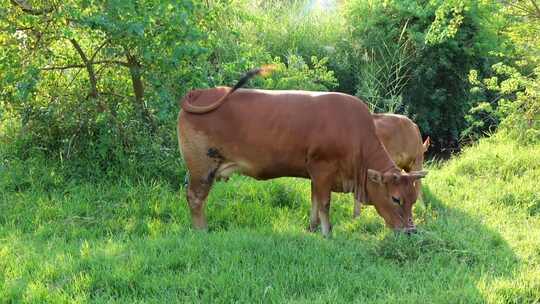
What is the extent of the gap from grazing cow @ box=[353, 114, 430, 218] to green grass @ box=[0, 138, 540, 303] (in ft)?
1.91

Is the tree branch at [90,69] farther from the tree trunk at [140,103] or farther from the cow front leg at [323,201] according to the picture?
the cow front leg at [323,201]

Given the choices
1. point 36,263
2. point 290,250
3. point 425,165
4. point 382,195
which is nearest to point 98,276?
point 36,263

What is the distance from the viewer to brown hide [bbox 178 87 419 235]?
252 inches

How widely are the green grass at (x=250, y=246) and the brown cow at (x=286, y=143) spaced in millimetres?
506

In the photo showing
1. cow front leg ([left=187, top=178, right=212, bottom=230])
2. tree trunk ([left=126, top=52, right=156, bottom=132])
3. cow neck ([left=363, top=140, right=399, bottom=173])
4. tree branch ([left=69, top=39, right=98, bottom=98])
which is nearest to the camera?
cow neck ([left=363, top=140, right=399, bottom=173])

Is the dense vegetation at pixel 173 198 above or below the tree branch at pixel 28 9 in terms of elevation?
below

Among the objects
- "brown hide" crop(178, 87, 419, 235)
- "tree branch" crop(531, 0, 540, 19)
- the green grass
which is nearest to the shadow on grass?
the green grass

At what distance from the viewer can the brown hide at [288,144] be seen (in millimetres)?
6391

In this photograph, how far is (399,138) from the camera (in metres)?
7.66

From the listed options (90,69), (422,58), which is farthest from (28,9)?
(422,58)

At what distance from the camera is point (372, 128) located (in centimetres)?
659

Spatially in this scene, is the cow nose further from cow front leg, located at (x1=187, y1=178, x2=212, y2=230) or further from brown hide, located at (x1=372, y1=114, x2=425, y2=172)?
cow front leg, located at (x1=187, y1=178, x2=212, y2=230)

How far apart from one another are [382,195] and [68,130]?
169 inches

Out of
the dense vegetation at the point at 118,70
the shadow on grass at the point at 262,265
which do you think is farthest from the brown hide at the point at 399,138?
the dense vegetation at the point at 118,70
